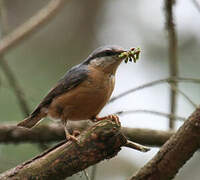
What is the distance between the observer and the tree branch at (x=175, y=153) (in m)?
2.89

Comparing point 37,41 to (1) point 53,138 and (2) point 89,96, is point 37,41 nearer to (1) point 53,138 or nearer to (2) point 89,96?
(1) point 53,138

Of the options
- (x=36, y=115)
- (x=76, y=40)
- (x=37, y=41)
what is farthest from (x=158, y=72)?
(x=36, y=115)

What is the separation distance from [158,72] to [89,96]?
4.49 meters

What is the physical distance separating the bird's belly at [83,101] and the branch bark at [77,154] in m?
0.87

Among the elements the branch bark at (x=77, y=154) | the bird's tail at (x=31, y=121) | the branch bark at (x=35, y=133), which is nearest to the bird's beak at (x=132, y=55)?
the branch bark at (x=77, y=154)

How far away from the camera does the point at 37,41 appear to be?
1027 cm

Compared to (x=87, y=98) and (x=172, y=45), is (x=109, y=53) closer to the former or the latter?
(x=87, y=98)

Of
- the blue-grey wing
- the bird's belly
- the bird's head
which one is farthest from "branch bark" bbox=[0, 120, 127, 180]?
the bird's head

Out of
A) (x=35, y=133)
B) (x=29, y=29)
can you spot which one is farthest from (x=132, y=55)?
(x=29, y=29)

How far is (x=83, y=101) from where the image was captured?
13.6 feet

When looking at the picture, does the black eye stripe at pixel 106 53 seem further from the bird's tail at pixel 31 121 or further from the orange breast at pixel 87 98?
the bird's tail at pixel 31 121

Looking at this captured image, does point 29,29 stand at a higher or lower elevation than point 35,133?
higher

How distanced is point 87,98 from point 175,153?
1.37 meters

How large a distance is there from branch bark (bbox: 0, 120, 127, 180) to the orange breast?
2.87 feet
